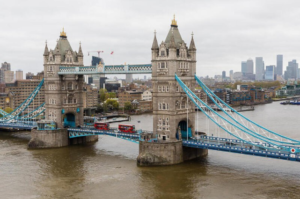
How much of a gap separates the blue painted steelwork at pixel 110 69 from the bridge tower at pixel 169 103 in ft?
10.4

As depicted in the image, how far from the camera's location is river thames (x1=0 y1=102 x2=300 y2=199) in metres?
43.4

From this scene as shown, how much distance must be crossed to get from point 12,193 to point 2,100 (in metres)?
92.0

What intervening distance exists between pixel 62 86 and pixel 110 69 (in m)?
12.7

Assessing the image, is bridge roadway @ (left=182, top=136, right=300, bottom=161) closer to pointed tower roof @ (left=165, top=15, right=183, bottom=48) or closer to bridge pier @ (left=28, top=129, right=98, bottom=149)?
pointed tower roof @ (left=165, top=15, right=183, bottom=48)

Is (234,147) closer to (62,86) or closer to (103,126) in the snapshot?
(103,126)

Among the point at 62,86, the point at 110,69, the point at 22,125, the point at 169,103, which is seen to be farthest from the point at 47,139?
the point at 169,103

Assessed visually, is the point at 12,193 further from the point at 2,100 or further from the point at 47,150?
the point at 2,100

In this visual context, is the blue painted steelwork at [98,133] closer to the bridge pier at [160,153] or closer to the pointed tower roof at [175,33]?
the bridge pier at [160,153]

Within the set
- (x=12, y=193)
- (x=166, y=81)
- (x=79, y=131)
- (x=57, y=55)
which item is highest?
(x=57, y=55)

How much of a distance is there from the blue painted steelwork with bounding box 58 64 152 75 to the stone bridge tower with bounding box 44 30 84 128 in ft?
6.15

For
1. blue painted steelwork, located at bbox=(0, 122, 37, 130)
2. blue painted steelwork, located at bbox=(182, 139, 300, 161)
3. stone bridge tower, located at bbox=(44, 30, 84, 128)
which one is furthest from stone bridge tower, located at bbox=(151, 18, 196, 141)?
blue painted steelwork, located at bbox=(0, 122, 37, 130)

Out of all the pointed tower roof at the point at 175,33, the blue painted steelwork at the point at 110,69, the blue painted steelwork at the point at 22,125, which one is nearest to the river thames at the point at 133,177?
the blue painted steelwork at the point at 22,125

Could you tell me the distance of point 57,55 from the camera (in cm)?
7144

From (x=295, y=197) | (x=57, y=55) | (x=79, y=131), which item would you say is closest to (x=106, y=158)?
(x=79, y=131)
